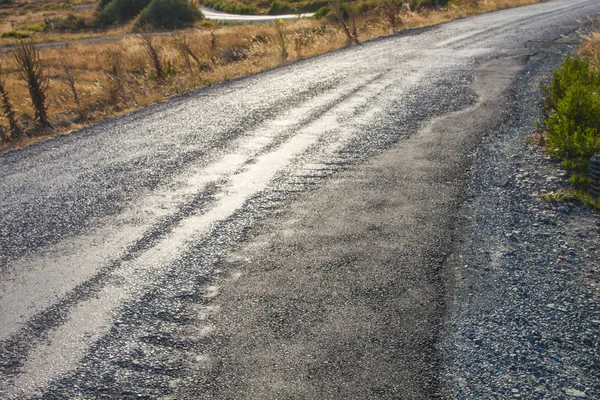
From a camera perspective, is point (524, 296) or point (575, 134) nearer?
point (524, 296)

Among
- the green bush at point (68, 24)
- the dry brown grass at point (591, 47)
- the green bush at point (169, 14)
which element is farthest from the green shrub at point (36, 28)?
the dry brown grass at point (591, 47)

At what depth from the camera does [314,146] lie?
7148 mm

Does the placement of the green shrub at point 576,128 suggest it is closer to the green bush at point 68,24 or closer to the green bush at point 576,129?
the green bush at point 576,129

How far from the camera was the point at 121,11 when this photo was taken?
151 ft

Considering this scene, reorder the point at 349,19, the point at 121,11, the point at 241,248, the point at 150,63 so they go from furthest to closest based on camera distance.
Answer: the point at 121,11
the point at 349,19
the point at 150,63
the point at 241,248

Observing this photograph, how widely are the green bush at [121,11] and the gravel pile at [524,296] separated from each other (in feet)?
150

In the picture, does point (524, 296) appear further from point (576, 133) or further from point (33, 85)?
point (33, 85)

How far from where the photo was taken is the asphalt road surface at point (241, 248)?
3311 millimetres

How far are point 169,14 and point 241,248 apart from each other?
3981cm

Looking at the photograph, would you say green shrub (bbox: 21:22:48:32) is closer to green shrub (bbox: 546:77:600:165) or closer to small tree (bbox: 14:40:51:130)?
small tree (bbox: 14:40:51:130)

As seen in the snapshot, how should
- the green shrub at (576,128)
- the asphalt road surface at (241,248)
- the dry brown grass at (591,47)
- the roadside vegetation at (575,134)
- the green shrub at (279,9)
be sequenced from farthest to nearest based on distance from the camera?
the green shrub at (279,9) → the dry brown grass at (591,47) → the green shrub at (576,128) → the roadside vegetation at (575,134) → the asphalt road surface at (241,248)

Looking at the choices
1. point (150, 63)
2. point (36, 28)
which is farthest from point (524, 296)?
point (36, 28)

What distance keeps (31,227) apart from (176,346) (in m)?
2.84

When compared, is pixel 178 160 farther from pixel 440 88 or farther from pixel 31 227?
pixel 440 88
